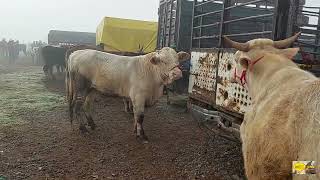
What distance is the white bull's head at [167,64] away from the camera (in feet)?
19.7

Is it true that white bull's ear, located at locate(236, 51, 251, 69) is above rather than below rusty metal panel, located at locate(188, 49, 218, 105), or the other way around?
above

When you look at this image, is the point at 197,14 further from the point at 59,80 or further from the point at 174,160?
the point at 59,80

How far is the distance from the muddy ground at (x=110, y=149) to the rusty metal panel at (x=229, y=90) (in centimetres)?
88

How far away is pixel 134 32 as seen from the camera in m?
13.2

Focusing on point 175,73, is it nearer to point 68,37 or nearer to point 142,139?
point 142,139

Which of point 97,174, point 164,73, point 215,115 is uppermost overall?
point 164,73

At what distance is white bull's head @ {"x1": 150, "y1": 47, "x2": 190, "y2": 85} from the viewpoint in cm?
600

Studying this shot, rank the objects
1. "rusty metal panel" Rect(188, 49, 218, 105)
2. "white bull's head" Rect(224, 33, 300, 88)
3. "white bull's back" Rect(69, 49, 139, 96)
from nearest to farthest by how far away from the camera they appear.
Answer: "white bull's head" Rect(224, 33, 300, 88)
"rusty metal panel" Rect(188, 49, 218, 105)
"white bull's back" Rect(69, 49, 139, 96)

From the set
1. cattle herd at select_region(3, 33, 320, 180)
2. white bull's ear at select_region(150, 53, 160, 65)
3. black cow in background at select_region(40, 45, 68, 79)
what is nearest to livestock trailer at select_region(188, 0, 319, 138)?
white bull's ear at select_region(150, 53, 160, 65)

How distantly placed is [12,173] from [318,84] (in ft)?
12.2

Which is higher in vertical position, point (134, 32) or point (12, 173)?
point (134, 32)

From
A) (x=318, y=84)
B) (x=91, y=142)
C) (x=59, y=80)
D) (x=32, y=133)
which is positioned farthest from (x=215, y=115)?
(x=59, y=80)

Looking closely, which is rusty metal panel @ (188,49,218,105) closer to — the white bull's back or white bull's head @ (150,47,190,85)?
white bull's head @ (150,47,190,85)

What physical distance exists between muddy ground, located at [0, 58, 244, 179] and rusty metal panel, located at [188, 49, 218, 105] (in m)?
0.86
